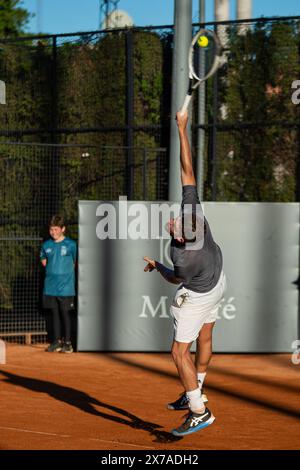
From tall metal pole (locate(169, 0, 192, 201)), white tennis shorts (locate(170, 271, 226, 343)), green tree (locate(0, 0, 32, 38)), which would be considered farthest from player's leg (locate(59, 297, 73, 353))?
green tree (locate(0, 0, 32, 38))

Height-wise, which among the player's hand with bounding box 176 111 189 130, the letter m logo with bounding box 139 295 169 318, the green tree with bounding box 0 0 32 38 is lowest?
the letter m logo with bounding box 139 295 169 318

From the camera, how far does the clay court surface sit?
756 centimetres

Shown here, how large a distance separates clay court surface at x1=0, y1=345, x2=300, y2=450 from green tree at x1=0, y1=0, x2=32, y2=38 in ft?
66.4

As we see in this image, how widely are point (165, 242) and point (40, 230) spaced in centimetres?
245

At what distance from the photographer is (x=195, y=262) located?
756 centimetres

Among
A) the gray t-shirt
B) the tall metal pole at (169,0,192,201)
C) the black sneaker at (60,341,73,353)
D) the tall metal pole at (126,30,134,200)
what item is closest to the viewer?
the gray t-shirt

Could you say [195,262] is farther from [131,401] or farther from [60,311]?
[60,311]

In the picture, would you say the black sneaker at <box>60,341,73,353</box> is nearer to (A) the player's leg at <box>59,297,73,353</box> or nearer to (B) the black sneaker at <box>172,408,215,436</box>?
(A) the player's leg at <box>59,297,73,353</box>

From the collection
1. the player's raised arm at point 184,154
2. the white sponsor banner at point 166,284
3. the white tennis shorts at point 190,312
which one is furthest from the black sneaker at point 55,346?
the player's raised arm at point 184,154

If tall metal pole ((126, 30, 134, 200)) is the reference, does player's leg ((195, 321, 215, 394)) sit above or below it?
below

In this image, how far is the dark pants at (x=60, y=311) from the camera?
12820mm

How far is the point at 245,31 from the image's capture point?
1453 cm

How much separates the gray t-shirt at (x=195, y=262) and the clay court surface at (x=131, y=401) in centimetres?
128

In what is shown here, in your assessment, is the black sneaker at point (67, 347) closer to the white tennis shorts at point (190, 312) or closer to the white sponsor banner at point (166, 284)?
the white sponsor banner at point (166, 284)
